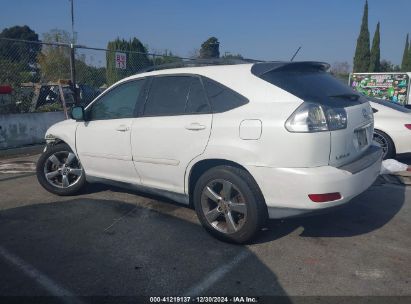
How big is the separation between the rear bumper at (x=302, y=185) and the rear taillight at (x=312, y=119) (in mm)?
336

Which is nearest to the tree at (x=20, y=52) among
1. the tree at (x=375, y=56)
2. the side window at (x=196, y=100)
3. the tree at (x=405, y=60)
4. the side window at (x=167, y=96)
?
the side window at (x=167, y=96)

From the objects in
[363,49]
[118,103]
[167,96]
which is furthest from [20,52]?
[363,49]

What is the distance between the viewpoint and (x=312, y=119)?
9.88 feet

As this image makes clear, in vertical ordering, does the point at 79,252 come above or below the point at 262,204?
below

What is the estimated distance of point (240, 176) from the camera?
3.29 metres

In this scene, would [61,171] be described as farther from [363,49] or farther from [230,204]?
[363,49]

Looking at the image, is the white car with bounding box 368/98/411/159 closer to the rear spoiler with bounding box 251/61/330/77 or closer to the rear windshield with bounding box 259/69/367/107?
the rear windshield with bounding box 259/69/367/107

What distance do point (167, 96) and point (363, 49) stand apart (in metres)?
39.0

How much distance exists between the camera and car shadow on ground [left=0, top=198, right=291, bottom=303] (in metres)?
2.83

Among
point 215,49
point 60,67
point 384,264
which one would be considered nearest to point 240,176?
point 384,264

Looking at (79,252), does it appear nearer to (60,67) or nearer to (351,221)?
(351,221)

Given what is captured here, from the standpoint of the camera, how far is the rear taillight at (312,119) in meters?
2.99

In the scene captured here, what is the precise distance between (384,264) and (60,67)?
44.6 ft

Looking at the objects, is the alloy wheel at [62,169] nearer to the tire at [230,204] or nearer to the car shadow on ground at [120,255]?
the car shadow on ground at [120,255]
